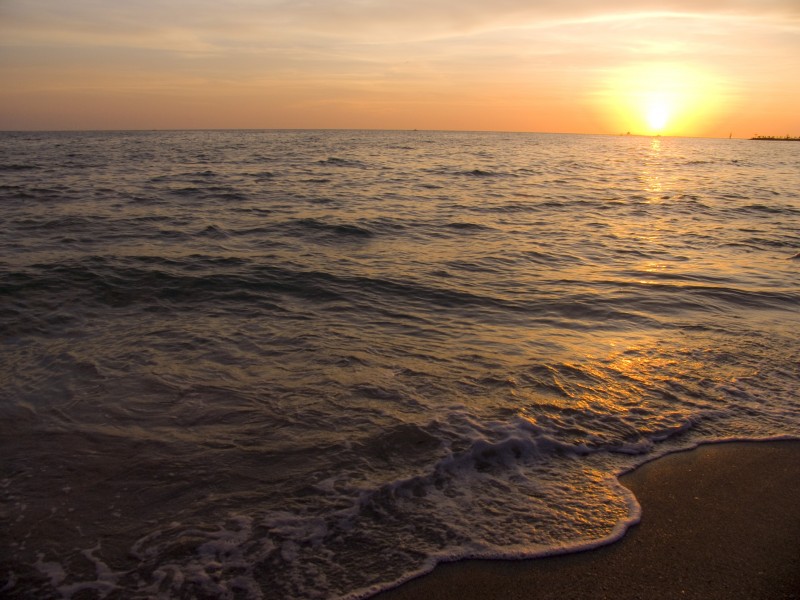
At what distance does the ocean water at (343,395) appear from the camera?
3.44 m

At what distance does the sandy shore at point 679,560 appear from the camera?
3.03 metres

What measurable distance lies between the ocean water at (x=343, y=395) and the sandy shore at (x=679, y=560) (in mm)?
159

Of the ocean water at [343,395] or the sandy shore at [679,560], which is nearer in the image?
the sandy shore at [679,560]

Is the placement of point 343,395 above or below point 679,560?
above

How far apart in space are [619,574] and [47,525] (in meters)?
3.43

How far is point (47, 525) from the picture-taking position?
354 cm

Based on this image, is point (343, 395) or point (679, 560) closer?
point (679, 560)

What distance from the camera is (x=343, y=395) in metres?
5.32

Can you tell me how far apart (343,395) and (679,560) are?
3031mm

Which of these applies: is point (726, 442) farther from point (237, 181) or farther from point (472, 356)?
point (237, 181)

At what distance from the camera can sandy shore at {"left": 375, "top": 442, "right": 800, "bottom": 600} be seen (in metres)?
3.03

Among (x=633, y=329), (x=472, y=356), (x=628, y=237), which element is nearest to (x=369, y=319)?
(x=472, y=356)

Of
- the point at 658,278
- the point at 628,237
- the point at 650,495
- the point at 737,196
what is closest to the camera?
the point at 650,495

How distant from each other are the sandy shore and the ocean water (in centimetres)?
16
